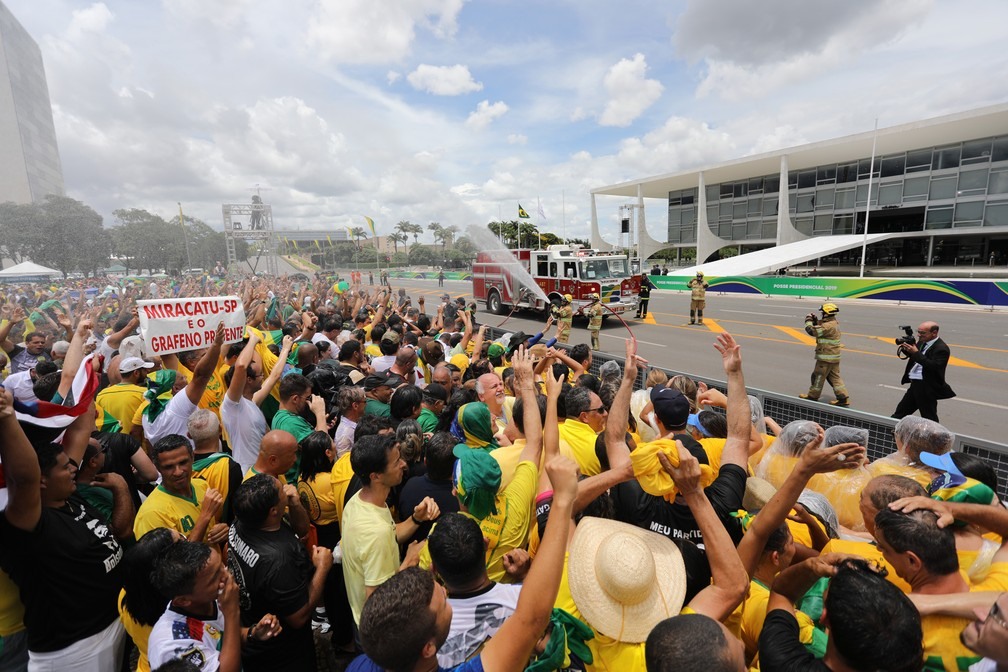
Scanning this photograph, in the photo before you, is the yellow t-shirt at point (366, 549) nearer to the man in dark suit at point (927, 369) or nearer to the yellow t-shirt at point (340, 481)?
the yellow t-shirt at point (340, 481)

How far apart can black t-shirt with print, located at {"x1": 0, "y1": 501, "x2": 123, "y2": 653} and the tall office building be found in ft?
198

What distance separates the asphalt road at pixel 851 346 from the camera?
8.36 m

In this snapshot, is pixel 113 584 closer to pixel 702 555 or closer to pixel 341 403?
pixel 341 403

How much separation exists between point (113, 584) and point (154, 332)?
2.67 m

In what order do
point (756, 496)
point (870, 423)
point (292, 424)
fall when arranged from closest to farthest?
point (756, 496) < point (292, 424) < point (870, 423)

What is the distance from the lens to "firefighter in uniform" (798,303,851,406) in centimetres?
754

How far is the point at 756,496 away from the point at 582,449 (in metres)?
1.00

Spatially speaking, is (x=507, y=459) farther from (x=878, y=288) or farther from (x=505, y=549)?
(x=878, y=288)

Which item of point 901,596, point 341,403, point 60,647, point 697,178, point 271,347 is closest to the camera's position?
point 901,596

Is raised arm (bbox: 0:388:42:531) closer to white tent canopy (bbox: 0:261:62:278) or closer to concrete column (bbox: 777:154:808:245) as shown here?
white tent canopy (bbox: 0:261:62:278)

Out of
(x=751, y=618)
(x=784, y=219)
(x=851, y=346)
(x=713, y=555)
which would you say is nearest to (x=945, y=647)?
(x=751, y=618)

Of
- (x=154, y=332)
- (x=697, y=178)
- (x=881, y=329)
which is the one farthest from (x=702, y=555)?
(x=697, y=178)

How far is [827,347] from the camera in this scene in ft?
24.9

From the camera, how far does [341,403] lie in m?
3.75
